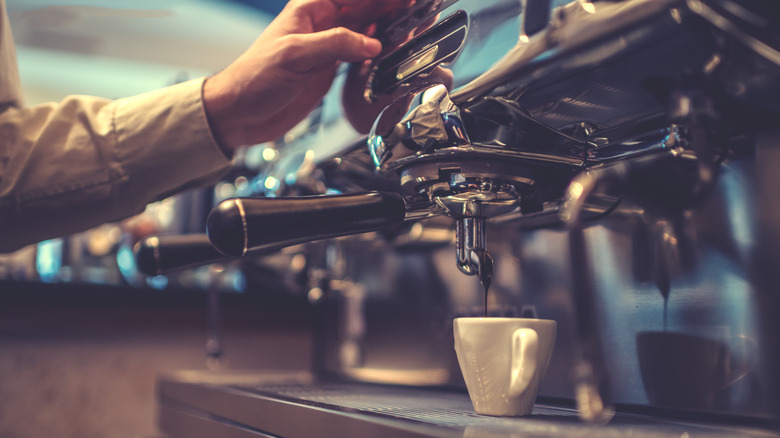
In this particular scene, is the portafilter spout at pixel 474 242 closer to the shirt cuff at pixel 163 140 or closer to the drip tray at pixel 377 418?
the drip tray at pixel 377 418

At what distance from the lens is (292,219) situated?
0.35 meters

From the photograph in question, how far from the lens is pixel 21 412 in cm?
92

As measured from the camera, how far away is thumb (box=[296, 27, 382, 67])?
0.46 metres

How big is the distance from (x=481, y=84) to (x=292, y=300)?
0.84 m

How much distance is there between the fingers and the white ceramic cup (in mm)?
221

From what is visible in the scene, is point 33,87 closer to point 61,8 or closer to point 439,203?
point 61,8

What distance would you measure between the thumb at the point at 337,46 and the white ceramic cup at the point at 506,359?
0.72ft

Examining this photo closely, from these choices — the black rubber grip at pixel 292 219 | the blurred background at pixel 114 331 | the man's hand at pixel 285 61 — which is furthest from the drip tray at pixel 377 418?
the blurred background at pixel 114 331

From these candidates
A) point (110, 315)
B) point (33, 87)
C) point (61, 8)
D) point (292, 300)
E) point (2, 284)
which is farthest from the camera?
point (33, 87)

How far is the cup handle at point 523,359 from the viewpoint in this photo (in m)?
0.34

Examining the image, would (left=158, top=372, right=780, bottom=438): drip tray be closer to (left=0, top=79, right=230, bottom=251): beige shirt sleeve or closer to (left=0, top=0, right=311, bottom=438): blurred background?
(left=0, top=79, right=230, bottom=251): beige shirt sleeve

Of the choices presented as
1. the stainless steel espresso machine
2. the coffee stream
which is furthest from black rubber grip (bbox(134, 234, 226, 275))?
the coffee stream

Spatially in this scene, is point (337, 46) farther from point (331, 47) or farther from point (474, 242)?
point (474, 242)

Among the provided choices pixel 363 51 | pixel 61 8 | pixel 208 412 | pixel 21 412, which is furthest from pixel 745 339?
pixel 61 8
